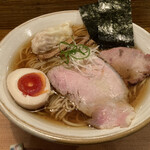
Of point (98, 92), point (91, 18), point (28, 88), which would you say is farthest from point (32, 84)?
point (91, 18)

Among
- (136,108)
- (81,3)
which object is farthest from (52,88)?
(81,3)

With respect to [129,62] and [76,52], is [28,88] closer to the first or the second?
[76,52]

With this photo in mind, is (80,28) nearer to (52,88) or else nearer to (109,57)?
(109,57)

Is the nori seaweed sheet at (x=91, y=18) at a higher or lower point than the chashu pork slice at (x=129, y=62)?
higher

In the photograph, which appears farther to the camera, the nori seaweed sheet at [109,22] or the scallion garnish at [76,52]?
the nori seaweed sheet at [109,22]

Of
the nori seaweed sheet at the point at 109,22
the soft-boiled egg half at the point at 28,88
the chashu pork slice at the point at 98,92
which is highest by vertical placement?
the nori seaweed sheet at the point at 109,22

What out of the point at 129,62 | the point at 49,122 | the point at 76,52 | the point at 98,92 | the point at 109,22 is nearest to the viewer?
the point at 49,122

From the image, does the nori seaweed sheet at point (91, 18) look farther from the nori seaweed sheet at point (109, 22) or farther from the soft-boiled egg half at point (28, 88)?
the soft-boiled egg half at point (28, 88)

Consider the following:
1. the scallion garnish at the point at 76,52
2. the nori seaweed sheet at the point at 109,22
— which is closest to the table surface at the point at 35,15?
the nori seaweed sheet at the point at 109,22
